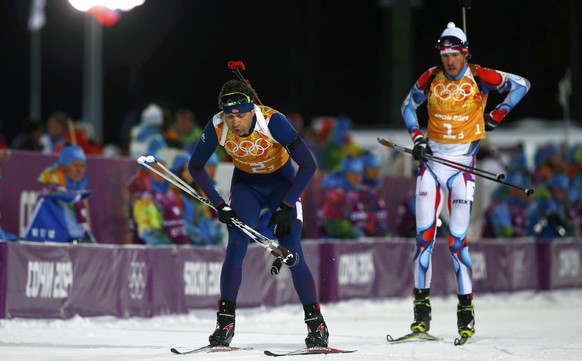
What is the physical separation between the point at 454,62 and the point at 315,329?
9.80 ft

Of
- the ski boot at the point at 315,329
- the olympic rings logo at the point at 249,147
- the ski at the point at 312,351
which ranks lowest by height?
the ski at the point at 312,351

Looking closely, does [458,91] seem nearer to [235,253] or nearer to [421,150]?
[421,150]

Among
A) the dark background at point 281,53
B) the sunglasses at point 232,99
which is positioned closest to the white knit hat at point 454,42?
the sunglasses at point 232,99

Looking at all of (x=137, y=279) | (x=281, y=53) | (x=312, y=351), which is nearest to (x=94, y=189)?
(x=137, y=279)

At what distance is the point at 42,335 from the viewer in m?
12.4

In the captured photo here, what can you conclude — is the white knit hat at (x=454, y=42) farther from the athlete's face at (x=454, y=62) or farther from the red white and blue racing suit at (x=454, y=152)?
the red white and blue racing suit at (x=454, y=152)

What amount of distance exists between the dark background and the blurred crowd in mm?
8844

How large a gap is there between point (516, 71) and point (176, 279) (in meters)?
28.0

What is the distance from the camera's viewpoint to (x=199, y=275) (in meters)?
15.4

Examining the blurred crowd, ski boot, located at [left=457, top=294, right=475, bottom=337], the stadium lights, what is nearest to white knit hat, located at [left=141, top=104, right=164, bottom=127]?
the blurred crowd

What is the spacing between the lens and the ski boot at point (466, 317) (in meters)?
12.1

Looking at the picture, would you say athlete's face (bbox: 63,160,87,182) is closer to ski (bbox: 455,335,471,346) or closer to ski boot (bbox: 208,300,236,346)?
ski boot (bbox: 208,300,236,346)

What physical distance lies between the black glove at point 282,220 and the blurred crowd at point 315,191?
2.80 meters

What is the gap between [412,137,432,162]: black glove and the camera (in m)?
12.3
